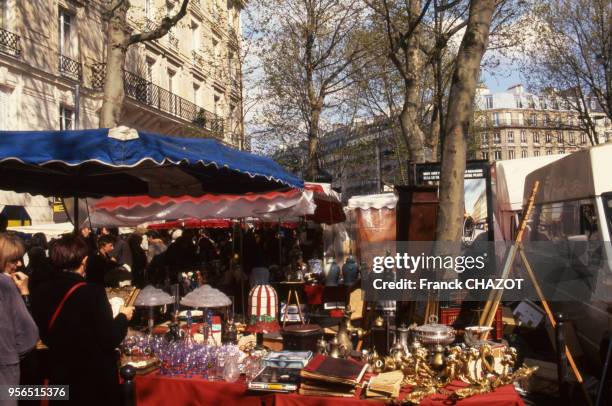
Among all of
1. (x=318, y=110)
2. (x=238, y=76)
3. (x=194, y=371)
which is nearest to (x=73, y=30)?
(x=238, y=76)

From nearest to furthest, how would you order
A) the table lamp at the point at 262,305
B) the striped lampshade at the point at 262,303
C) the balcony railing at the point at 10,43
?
the table lamp at the point at 262,305
the striped lampshade at the point at 262,303
the balcony railing at the point at 10,43

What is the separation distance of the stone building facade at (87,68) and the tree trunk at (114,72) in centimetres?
413

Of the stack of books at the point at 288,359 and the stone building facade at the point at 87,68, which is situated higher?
the stone building facade at the point at 87,68

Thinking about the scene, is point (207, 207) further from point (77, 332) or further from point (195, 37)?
point (195, 37)

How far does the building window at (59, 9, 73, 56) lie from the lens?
20984 mm

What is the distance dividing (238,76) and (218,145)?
19.4m

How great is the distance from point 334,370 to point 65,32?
20651 millimetres

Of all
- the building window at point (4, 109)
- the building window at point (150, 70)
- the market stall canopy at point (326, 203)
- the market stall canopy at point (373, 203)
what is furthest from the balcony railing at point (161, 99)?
the market stall canopy at point (326, 203)

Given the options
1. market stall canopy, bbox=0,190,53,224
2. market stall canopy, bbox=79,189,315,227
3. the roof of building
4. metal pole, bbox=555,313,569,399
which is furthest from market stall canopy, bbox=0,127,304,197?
market stall canopy, bbox=0,190,53,224

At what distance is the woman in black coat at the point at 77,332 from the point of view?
3.56 m

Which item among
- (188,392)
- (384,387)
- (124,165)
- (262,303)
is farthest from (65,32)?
(384,387)

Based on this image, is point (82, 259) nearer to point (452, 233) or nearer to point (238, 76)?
point (452, 233)

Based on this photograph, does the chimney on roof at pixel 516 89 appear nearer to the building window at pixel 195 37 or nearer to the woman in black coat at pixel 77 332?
the building window at pixel 195 37

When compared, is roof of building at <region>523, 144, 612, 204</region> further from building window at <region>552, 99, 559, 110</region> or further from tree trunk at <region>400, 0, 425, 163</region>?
building window at <region>552, 99, 559, 110</region>
